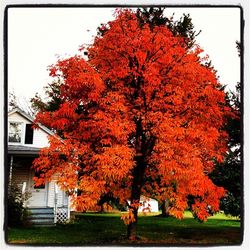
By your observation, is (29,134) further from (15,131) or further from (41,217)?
(41,217)

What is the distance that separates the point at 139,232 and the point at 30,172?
1.45 m

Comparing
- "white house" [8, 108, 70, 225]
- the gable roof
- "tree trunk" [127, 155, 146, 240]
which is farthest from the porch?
"tree trunk" [127, 155, 146, 240]

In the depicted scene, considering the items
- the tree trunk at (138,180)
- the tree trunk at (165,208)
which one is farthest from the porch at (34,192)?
the tree trunk at (165,208)

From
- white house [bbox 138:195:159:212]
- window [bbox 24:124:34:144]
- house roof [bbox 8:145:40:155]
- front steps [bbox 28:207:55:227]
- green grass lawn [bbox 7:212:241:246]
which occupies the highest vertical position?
window [bbox 24:124:34:144]

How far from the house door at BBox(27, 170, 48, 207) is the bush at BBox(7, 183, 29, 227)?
0.22 metres

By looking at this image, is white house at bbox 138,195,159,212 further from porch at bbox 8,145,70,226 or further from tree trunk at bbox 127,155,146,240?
porch at bbox 8,145,70,226

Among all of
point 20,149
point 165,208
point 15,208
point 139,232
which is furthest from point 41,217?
point 165,208

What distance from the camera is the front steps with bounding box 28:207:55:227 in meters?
7.73

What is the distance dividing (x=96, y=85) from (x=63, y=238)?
1.83 metres

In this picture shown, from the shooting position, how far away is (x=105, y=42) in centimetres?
812

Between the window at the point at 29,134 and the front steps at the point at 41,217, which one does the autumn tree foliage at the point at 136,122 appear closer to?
the window at the point at 29,134

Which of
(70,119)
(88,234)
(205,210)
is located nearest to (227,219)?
(205,210)

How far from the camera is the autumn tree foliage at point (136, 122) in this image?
25.7ft
